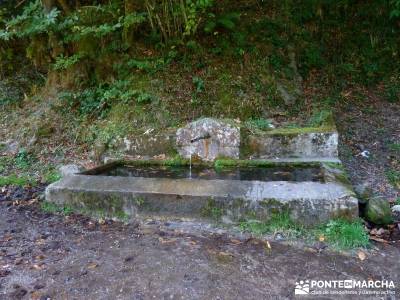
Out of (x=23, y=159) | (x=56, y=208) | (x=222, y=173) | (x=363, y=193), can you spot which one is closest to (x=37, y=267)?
(x=56, y=208)

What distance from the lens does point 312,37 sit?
9148 mm

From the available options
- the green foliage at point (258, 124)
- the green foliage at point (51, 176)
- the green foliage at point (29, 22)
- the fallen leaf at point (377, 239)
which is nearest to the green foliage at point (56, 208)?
the green foliage at point (51, 176)

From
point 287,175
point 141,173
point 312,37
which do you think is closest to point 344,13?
point 312,37

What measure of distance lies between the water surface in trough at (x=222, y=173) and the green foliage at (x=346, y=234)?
0.79 meters

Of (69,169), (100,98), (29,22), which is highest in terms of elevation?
(29,22)

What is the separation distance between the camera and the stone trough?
353cm

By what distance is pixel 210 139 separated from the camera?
5.33 metres

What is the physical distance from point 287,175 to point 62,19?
5.70m

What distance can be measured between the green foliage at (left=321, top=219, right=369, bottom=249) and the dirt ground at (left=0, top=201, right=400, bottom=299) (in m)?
0.14

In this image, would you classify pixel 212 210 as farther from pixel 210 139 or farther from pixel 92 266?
pixel 210 139

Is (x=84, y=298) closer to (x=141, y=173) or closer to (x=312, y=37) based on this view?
(x=141, y=173)

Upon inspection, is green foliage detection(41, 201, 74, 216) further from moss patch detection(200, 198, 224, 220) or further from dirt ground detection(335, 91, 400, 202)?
dirt ground detection(335, 91, 400, 202)

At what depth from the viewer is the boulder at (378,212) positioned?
356 centimetres

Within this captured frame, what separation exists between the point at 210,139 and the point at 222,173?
72cm
